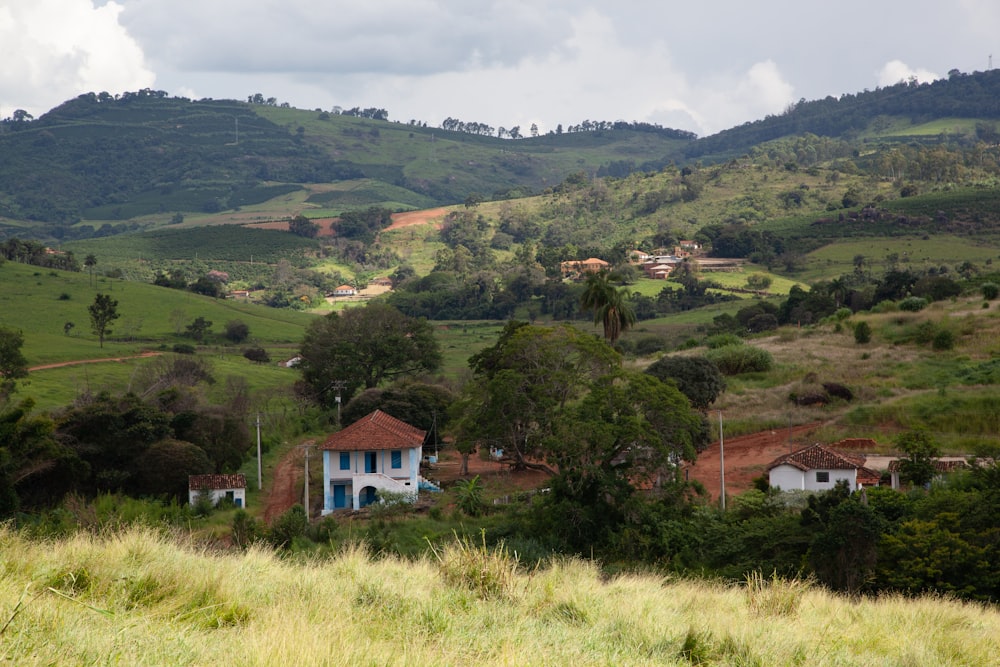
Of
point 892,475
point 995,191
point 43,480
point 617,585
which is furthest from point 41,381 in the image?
point 995,191

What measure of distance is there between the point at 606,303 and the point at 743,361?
6.90m

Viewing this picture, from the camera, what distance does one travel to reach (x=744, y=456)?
108 ft

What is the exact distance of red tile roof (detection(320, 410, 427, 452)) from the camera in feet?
108

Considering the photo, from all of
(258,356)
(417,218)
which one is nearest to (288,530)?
(258,356)

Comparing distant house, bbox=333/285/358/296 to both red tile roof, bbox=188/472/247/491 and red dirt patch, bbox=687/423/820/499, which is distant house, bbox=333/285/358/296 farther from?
red dirt patch, bbox=687/423/820/499

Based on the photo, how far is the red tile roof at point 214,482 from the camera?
103 feet

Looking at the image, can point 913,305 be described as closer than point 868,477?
No

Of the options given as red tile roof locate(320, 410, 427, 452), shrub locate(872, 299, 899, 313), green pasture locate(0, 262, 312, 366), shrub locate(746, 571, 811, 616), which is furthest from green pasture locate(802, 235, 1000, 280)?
shrub locate(746, 571, 811, 616)

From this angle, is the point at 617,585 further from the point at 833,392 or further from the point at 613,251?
the point at 613,251

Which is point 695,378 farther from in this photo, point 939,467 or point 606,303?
point 939,467

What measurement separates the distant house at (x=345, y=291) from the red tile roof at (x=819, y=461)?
A: 9667 cm

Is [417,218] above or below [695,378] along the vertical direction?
above

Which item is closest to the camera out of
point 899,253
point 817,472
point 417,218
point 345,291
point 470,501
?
point 817,472

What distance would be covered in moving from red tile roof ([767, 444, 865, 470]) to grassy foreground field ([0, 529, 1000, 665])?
58.7 ft
